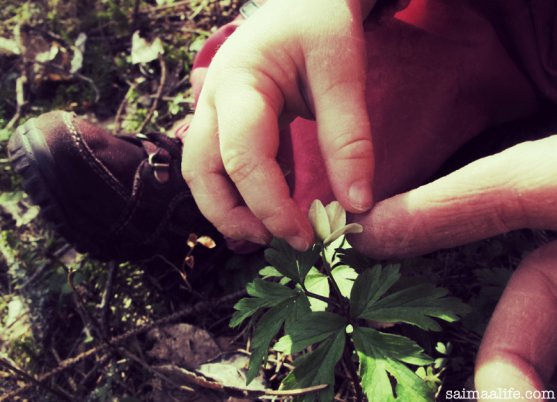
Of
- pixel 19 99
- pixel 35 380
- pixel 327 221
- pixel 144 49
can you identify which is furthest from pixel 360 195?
pixel 19 99

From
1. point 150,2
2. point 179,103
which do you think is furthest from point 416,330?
point 150,2

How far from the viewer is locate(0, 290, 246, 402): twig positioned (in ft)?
7.64

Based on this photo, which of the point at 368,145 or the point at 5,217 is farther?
the point at 5,217

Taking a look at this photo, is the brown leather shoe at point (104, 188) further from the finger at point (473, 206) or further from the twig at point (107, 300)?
the finger at point (473, 206)

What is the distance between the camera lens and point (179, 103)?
3240mm

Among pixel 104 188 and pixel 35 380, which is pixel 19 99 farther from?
pixel 35 380

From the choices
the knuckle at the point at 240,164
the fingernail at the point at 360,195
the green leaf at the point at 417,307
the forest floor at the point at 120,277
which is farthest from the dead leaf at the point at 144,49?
the green leaf at the point at 417,307

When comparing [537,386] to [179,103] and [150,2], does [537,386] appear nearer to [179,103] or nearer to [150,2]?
[179,103]

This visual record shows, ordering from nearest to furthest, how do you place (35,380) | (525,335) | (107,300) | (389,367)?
(525,335)
(389,367)
(35,380)
(107,300)

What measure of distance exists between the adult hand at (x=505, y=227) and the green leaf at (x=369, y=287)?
10 cm

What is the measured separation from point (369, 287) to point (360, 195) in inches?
13.1

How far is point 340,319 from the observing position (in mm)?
1670

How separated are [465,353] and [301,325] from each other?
957 millimetres

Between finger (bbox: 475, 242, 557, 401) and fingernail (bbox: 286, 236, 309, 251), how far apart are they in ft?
2.13
